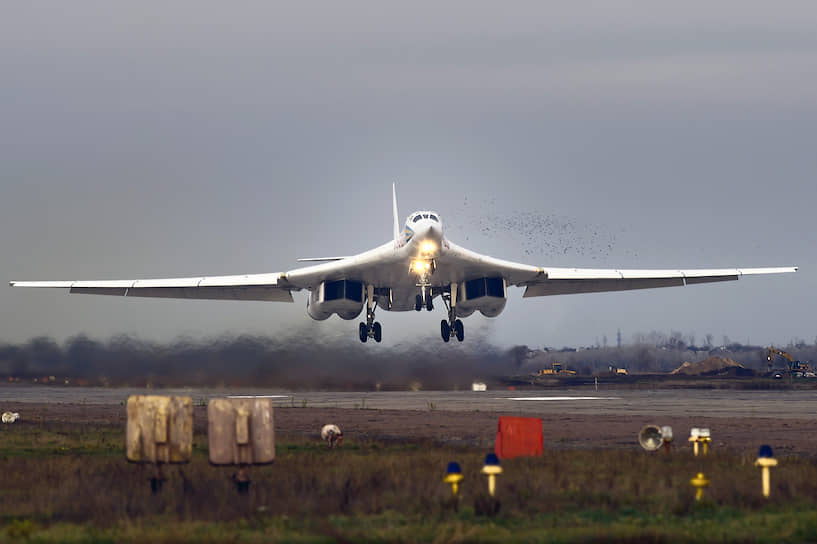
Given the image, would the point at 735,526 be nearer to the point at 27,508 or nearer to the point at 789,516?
the point at 789,516

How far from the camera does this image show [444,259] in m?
35.2

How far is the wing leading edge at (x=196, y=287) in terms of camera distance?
40.5 m

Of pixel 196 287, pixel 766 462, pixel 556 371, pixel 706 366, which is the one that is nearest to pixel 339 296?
pixel 196 287

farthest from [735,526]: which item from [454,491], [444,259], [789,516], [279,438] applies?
[444,259]

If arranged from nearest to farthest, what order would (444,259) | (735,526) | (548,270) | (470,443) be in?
(735,526) → (470,443) → (444,259) → (548,270)

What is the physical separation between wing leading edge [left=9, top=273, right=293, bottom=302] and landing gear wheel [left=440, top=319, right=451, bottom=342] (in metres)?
6.44

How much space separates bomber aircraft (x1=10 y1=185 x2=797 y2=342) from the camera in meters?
36.2

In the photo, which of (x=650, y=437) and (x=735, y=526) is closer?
(x=735, y=526)

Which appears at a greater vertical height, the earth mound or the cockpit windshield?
the cockpit windshield

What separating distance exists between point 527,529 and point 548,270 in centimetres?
3135

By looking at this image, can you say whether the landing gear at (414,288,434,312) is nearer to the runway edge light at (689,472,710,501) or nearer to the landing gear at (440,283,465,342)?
the landing gear at (440,283,465,342)

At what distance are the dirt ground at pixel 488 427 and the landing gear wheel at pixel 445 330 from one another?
28.0 feet

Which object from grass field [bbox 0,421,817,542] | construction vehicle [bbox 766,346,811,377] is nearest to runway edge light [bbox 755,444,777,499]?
grass field [bbox 0,421,817,542]

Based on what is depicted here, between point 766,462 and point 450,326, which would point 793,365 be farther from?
point 766,462
